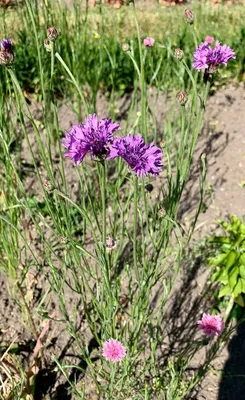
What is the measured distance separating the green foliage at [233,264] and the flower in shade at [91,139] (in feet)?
3.28

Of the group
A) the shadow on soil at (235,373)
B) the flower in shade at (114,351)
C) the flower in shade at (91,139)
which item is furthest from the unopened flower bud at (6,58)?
the shadow on soil at (235,373)

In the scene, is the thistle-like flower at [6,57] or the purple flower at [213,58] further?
the purple flower at [213,58]

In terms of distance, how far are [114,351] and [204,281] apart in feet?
2.66

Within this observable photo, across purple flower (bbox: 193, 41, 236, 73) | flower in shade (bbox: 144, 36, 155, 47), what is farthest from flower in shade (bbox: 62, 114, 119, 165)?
flower in shade (bbox: 144, 36, 155, 47)

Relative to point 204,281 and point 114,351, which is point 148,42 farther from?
point 114,351

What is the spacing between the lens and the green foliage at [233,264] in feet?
6.13

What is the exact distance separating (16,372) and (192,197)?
48.0 inches

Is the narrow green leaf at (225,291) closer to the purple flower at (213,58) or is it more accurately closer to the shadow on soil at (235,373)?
the shadow on soil at (235,373)

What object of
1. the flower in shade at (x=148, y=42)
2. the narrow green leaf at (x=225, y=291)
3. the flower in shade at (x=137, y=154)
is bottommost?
the narrow green leaf at (x=225, y=291)

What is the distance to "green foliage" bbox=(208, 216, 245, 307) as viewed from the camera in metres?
1.87

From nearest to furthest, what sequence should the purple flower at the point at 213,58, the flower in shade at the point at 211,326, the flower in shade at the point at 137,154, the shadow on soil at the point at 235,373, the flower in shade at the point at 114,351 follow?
the flower in shade at the point at 137,154 → the purple flower at the point at 213,58 → the flower in shade at the point at 114,351 → the flower in shade at the point at 211,326 → the shadow on soil at the point at 235,373

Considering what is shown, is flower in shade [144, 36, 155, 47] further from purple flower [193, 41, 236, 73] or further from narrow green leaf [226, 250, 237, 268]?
narrow green leaf [226, 250, 237, 268]

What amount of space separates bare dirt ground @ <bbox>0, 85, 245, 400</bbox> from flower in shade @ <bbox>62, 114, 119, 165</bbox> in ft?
2.67

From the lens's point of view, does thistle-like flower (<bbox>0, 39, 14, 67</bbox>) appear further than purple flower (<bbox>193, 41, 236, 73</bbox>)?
No
